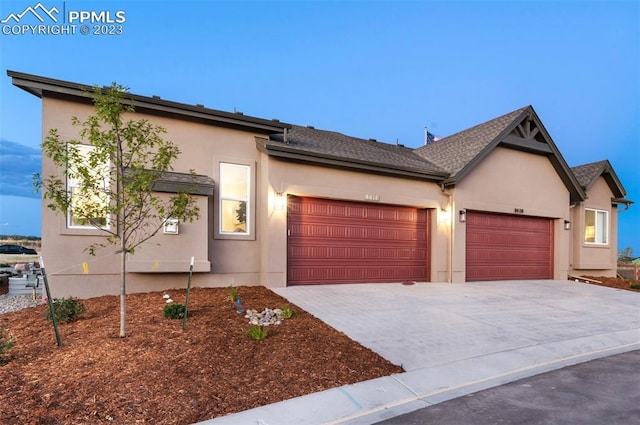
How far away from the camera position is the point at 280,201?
9.95m

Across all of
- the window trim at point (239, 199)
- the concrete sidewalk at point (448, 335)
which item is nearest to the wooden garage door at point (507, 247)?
the concrete sidewalk at point (448, 335)

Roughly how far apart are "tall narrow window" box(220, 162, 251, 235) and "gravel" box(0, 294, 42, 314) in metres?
4.76

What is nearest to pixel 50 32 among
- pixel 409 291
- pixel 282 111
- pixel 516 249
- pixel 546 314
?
pixel 409 291

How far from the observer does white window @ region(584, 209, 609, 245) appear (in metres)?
16.7

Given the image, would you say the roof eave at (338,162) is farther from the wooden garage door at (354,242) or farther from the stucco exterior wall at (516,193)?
the stucco exterior wall at (516,193)

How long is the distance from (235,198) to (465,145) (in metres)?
9.18

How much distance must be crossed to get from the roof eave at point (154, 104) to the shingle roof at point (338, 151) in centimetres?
50

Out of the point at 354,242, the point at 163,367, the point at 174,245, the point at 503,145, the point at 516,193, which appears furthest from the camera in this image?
the point at 516,193

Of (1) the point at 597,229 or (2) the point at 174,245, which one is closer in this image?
(2) the point at 174,245

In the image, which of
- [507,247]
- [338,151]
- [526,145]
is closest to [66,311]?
[338,151]

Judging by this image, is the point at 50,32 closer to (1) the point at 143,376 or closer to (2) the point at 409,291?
(1) the point at 143,376

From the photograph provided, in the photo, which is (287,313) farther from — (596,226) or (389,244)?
(596,226)

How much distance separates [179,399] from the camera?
4.09m

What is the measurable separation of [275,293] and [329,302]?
140cm
